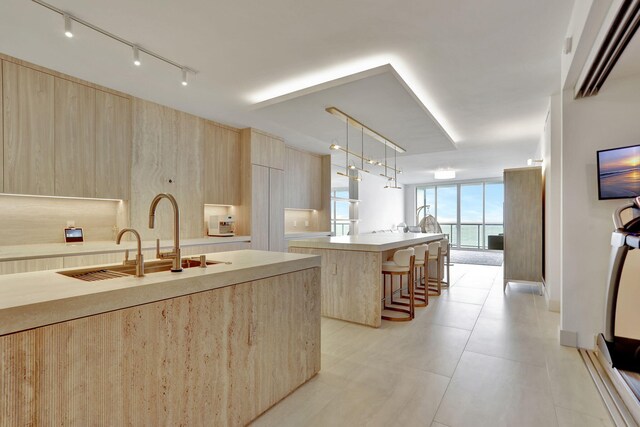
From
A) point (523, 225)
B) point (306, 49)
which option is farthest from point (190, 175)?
point (523, 225)

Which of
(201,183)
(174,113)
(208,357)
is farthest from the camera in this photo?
(201,183)

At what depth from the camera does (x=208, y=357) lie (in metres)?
1.56

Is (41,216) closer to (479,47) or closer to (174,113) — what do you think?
(174,113)

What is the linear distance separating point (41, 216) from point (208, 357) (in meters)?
3.00

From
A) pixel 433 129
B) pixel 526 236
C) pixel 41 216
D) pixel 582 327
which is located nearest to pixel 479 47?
pixel 433 129

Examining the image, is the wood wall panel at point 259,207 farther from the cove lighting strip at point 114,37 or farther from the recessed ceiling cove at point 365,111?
the cove lighting strip at point 114,37

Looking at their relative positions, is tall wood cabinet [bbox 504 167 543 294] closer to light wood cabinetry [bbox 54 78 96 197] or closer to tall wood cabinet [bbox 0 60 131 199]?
tall wood cabinet [bbox 0 60 131 199]

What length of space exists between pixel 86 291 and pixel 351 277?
2681mm

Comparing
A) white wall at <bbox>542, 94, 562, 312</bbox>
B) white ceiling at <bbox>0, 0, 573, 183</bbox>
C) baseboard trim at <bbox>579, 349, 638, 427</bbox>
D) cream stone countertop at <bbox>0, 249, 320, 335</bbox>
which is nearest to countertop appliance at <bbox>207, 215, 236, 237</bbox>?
white ceiling at <bbox>0, 0, 573, 183</bbox>

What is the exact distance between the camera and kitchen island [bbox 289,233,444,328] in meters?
3.35

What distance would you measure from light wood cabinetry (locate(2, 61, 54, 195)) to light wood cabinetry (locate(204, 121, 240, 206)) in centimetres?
185

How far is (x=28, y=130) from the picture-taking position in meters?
2.91

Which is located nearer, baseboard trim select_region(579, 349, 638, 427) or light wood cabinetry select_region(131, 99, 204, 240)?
baseboard trim select_region(579, 349, 638, 427)

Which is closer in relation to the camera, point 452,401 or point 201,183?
point 452,401
